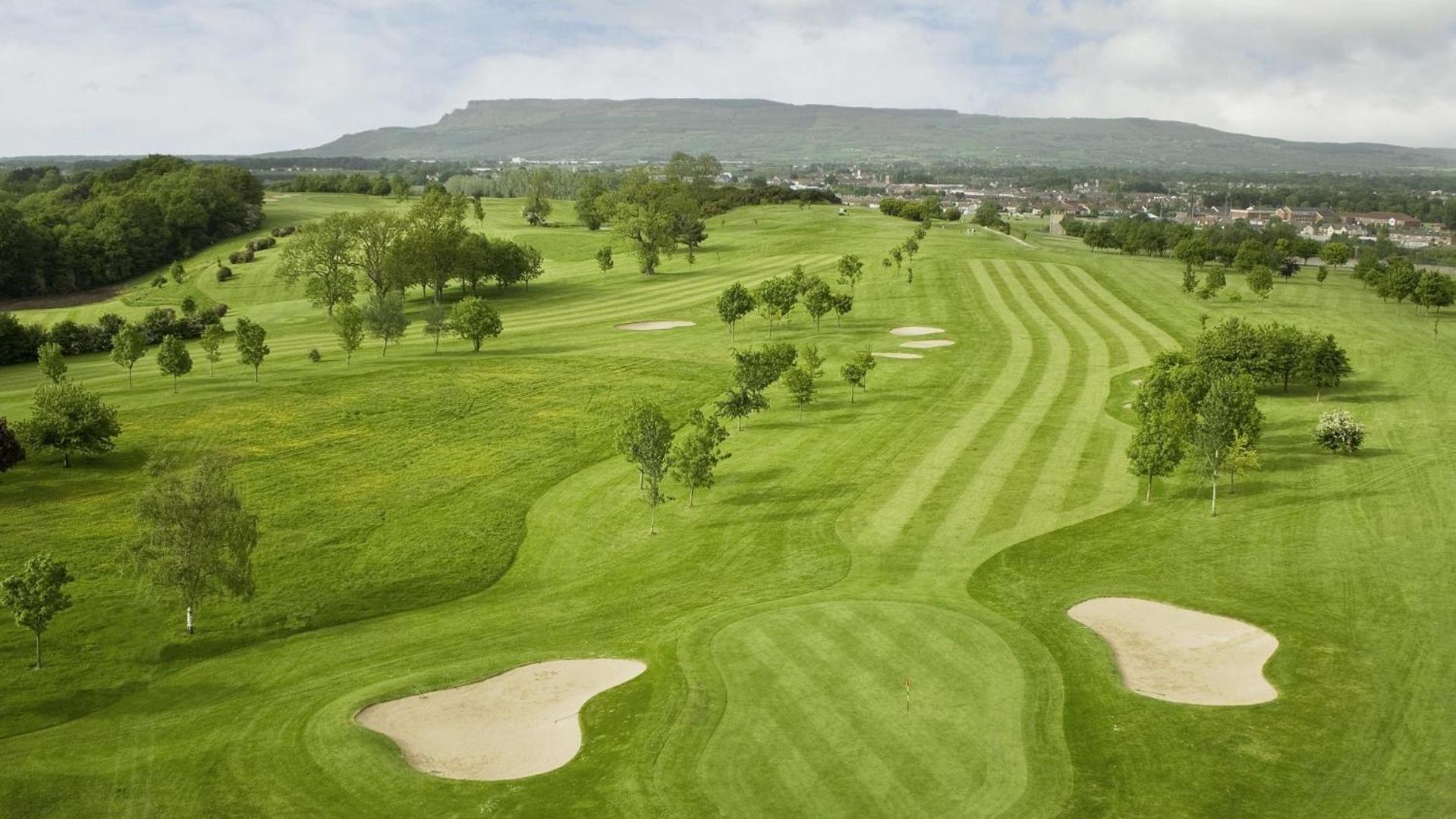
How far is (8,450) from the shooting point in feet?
168

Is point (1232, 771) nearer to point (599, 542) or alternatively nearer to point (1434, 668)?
point (1434, 668)

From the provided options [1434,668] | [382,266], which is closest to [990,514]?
[1434,668]

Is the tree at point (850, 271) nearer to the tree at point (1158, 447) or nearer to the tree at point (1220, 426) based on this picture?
the tree at point (1220, 426)

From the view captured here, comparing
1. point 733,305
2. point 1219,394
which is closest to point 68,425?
point 733,305

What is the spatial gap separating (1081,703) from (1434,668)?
1229 cm

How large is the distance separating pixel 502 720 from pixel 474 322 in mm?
58703

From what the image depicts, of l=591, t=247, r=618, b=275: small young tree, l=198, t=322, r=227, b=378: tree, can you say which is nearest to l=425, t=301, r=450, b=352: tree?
l=198, t=322, r=227, b=378: tree

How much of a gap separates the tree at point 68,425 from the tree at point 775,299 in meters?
56.3

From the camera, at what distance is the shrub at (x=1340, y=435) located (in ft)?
187

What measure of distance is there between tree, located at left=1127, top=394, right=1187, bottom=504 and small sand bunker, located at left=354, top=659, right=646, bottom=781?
98.6ft

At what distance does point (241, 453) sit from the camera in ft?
186

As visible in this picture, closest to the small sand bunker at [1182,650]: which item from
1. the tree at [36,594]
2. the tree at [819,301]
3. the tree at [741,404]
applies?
the tree at [741,404]

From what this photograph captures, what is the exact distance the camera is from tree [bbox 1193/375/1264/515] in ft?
159

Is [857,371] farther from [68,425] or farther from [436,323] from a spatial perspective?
[68,425]
